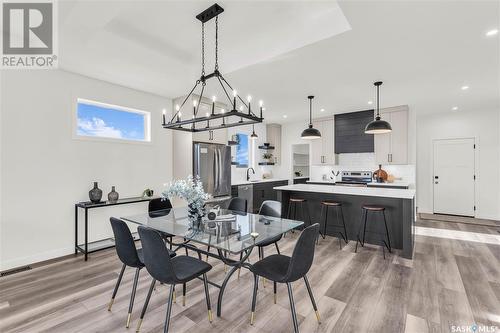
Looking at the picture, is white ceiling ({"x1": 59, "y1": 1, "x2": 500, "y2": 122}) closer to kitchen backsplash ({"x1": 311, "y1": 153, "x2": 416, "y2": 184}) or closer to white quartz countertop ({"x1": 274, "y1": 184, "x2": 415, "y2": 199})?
white quartz countertop ({"x1": 274, "y1": 184, "x2": 415, "y2": 199})

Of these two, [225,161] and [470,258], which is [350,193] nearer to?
[470,258]

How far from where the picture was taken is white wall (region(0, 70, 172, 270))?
3.09 meters

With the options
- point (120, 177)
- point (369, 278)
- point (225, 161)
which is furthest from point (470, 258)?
point (120, 177)

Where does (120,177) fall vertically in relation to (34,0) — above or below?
below

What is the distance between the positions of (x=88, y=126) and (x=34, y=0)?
75.0 inches

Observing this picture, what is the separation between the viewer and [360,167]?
6410 millimetres

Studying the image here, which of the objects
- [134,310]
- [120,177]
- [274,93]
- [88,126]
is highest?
[274,93]

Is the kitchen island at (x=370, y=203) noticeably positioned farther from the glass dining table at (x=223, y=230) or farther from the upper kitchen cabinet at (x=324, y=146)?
the upper kitchen cabinet at (x=324, y=146)

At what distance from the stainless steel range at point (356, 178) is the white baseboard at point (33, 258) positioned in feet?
19.0

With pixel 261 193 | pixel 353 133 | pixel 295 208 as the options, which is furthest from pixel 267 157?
pixel 295 208

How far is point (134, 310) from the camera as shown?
2242mm

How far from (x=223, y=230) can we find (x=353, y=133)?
5.05 m

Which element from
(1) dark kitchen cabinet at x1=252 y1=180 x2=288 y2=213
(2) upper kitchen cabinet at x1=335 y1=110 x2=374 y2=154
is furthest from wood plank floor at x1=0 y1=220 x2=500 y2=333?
(2) upper kitchen cabinet at x1=335 y1=110 x2=374 y2=154

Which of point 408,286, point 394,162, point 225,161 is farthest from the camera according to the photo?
point 394,162
